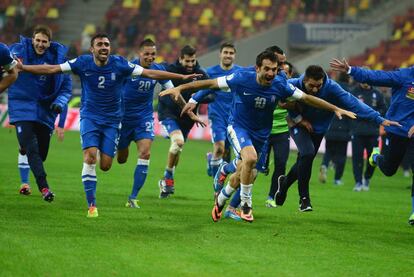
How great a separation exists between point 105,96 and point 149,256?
3.63 metres

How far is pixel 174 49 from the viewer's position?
39.0m

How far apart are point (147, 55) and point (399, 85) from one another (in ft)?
12.2

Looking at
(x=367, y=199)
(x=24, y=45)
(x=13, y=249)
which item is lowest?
(x=367, y=199)

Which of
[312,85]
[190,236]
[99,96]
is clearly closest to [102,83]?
[99,96]

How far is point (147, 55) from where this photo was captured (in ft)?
47.0

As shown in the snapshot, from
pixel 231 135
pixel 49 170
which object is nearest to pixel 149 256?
pixel 231 135

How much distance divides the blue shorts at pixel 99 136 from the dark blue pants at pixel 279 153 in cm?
304

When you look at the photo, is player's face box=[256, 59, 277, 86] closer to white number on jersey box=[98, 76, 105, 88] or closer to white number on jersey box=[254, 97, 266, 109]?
white number on jersey box=[254, 97, 266, 109]

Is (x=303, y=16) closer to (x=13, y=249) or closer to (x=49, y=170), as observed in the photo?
(x=49, y=170)

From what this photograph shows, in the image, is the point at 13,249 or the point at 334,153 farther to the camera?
the point at 334,153

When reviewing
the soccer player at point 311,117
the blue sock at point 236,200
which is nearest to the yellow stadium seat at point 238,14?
the soccer player at point 311,117

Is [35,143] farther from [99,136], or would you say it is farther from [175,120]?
[175,120]

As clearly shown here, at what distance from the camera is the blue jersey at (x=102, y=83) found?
12648mm

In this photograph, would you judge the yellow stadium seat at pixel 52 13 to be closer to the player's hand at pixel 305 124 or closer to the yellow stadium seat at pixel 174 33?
the yellow stadium seat at pixel 174 33
